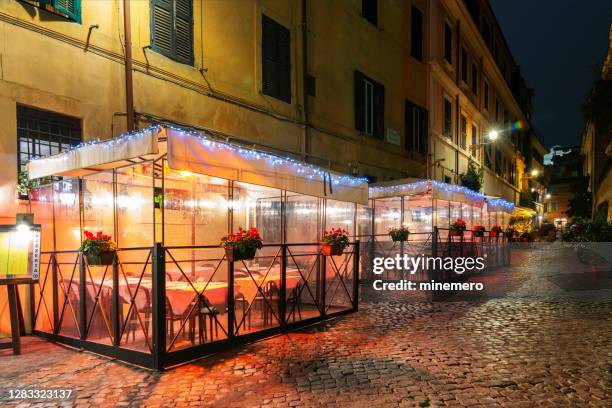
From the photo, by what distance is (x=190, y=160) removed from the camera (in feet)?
19.1

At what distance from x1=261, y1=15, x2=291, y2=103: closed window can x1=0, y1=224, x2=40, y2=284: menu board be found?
6.90 m

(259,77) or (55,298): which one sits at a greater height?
(259,77)

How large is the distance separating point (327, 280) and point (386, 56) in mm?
10896

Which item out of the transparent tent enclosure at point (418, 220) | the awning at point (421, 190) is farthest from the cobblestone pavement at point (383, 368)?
the awning at point (421, 190)

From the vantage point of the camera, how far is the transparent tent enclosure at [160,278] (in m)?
5.98

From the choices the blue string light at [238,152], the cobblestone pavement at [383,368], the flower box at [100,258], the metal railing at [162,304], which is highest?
the blue string light at [238,152]

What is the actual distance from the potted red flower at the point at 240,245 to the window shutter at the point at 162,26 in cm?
487

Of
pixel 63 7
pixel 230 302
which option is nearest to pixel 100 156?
pixel 230 302

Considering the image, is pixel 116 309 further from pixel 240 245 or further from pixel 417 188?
pixel 417 188

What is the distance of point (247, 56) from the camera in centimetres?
1127

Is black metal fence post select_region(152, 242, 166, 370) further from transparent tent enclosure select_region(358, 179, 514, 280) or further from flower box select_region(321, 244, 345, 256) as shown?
transparent tent enclosure select_region(358, 179, 514, 280)

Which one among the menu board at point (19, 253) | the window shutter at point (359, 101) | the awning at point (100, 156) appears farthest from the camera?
the window shutter at point (359, 101)

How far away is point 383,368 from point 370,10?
46.0 ft

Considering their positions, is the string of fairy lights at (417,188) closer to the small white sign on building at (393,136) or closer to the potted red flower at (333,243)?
the small white sign on building at (393,136)
